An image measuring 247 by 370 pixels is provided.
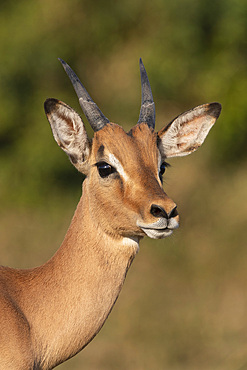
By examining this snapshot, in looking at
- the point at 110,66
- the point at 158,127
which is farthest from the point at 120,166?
the point at 110,66

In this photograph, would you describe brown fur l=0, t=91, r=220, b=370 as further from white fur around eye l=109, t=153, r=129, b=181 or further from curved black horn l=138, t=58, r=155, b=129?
curved black horn l=138, t=58, r=155, b=129

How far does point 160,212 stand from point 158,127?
1117 cm

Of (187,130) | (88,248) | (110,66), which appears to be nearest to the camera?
(88,248)

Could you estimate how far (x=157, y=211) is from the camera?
23.5ft

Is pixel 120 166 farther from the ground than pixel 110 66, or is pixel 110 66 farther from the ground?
pixel 110 66

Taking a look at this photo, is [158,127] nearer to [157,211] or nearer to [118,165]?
[118,165]

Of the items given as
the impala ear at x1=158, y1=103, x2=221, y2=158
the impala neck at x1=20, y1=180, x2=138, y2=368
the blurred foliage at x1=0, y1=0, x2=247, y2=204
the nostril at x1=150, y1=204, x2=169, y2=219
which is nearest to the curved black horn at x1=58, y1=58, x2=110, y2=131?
the impala ear at x1=158, y1=103, x2=221, y2=158

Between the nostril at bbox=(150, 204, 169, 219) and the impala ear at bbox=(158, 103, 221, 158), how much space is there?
143cm

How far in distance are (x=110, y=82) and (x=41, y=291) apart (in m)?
12.0

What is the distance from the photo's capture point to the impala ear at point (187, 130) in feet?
27.9

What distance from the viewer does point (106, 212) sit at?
7.76 m

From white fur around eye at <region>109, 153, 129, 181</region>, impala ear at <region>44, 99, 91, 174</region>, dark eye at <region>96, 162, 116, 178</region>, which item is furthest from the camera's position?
impala ear at <region>44, 99, 91, 174</region>

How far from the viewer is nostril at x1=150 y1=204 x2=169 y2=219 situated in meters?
7.05

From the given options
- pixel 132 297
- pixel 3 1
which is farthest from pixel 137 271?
pixel 3 1
